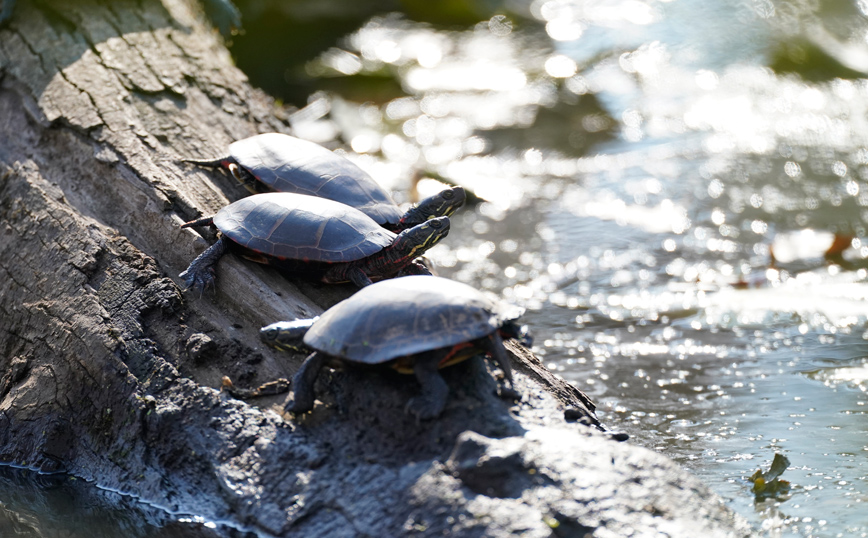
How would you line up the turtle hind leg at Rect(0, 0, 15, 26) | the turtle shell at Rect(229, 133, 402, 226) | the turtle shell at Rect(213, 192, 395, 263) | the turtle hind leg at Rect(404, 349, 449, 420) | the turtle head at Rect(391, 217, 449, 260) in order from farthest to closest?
the turtle hind leg at Rect(0, 0, 15, 26)
the turtle shell at Rect(229, 133, 402, 226)
the turtle head at Rect(391, 217, 449, 260)
the turtle shell at Rect(213, 192, 395, 263)
the turtle hind leg at Rect(404, 349, 449, 420)

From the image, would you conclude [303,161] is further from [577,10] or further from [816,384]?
[577,10]

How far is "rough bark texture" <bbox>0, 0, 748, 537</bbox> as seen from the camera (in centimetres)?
256

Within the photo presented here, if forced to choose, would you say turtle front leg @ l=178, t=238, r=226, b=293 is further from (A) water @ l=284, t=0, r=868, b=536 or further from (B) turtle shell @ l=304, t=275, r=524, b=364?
(A) water @ l=284, t=0, r=868, b=536

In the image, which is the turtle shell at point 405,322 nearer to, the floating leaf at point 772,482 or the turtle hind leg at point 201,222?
the turtle hind leg at point 201,222

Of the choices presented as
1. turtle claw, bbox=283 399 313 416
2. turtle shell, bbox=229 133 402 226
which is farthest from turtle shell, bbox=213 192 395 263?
turtle claw, bbox=283 399 313 416

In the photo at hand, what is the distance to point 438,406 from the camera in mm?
2664

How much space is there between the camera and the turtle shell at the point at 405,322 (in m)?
2.61

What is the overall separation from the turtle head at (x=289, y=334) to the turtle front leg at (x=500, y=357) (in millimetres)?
631

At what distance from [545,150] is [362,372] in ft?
19.2

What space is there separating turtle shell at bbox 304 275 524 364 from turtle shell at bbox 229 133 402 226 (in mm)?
1127

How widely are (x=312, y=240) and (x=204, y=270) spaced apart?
508 mm

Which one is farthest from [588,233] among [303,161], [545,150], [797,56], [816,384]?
[797,56]

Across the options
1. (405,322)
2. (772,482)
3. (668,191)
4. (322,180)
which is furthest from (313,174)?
(668,191)

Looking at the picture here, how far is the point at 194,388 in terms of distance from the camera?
311cm
